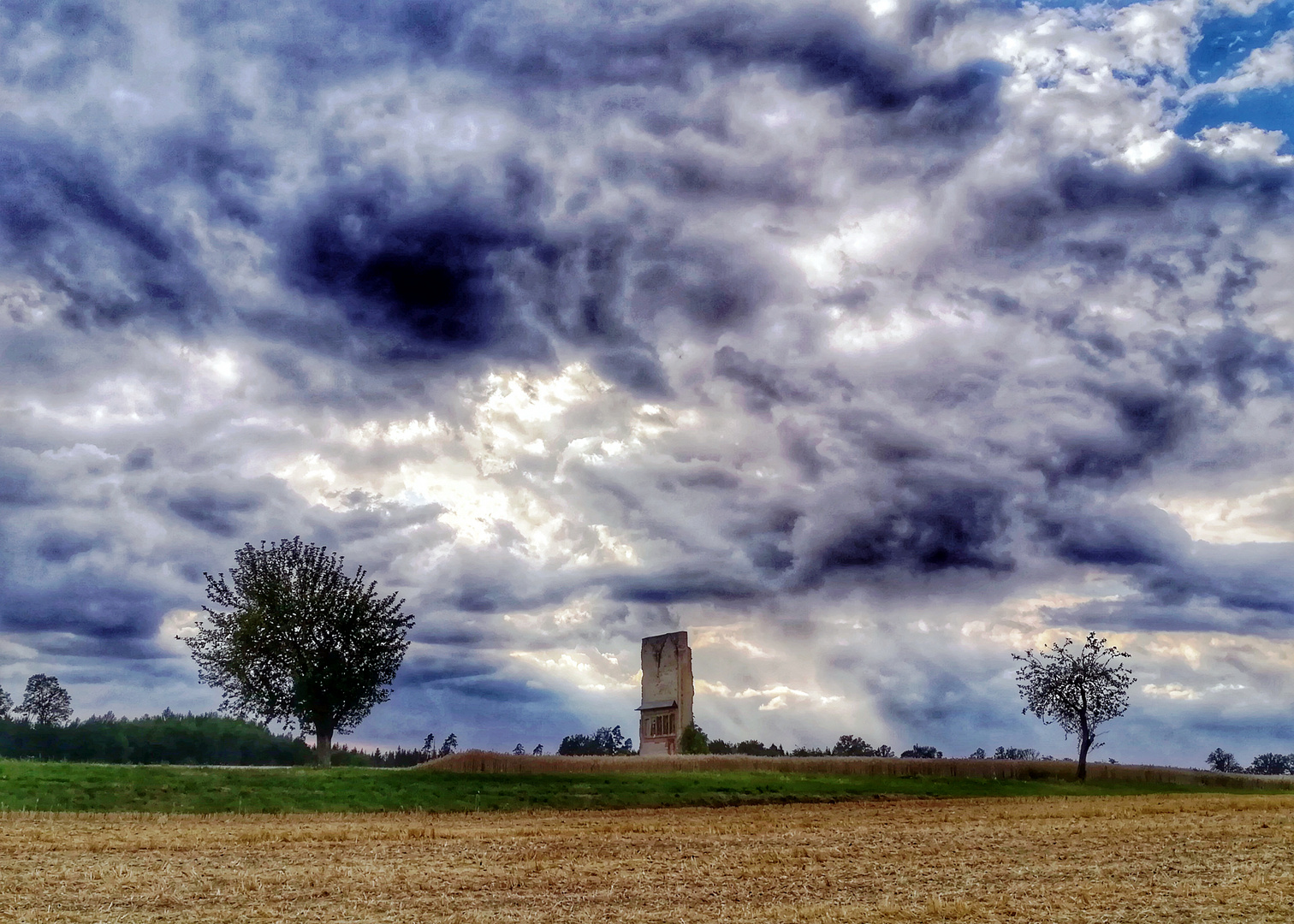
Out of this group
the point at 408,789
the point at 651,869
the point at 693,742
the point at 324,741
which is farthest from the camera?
the point at 693,742

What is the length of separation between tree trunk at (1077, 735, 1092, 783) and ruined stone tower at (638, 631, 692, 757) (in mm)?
32071

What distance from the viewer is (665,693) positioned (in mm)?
93500

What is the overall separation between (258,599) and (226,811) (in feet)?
103

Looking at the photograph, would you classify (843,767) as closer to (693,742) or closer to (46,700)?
(693,742)

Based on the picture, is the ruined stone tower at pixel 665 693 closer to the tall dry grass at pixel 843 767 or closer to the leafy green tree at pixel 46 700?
the tall dry grass at pixel 843 767

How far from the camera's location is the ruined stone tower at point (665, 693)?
9156 cm

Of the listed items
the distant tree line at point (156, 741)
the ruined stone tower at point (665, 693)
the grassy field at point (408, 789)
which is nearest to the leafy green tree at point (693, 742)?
the ruined stone tower at point (665, 693)

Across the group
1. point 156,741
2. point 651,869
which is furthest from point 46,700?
point 651,869

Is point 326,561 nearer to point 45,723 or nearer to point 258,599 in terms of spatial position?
A: point 258,599

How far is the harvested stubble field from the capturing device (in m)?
20.3

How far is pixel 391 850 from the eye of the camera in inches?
1171

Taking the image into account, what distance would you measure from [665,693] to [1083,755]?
3492cm

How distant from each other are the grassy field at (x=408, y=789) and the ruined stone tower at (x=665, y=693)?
23.5 metres

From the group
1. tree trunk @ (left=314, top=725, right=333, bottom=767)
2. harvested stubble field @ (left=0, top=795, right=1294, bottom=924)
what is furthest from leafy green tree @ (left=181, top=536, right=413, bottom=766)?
harvested stubble field @ (left=0, top=795, right=1294, bottom=924)
